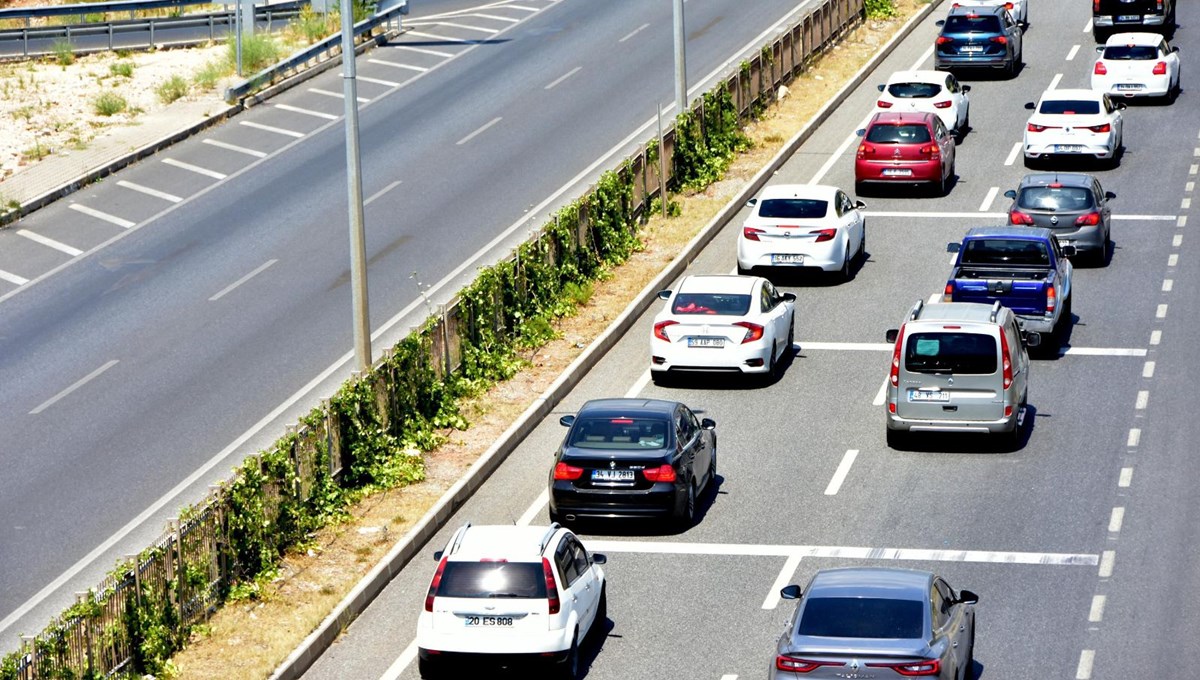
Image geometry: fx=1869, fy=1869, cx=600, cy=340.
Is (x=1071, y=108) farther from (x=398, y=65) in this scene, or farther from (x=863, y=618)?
(x=863, y=618)

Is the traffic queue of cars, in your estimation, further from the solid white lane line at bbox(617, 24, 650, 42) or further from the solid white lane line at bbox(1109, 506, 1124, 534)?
the solid white lane line at bbox(617, 24, 650, 42)

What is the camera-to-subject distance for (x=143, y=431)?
2609 cm

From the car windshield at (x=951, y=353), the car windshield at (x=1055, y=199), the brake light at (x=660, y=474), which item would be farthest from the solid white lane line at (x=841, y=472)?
the car windshield at (x=1055, y=199)

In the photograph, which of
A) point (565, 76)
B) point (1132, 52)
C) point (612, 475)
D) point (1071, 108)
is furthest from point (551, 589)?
point (565, 76)

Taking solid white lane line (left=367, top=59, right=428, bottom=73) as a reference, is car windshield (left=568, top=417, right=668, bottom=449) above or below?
above

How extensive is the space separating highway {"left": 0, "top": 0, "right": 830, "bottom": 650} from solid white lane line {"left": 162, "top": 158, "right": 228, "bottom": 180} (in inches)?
3.0

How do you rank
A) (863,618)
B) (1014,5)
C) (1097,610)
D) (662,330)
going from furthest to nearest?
(1014,5), (662,330), (1097,610), (863,618)

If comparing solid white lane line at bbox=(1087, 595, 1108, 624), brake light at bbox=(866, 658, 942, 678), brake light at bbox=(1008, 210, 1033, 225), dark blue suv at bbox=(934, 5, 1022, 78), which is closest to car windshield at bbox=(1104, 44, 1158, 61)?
dark blue suv at bbox=(934, 5, 1022, 78)

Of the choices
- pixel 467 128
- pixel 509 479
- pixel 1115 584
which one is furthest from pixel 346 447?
pixel 467 128

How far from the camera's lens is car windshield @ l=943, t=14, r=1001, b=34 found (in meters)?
48.5

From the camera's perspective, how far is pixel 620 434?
21.9 m

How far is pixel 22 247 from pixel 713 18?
25.8 m

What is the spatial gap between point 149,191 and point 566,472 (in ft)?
70.7

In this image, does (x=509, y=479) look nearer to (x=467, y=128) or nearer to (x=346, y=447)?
(x=346, y=447)
